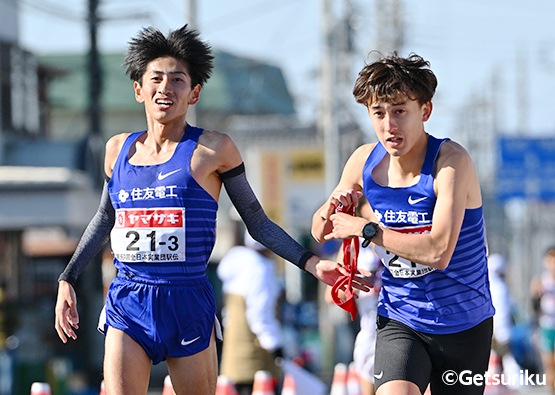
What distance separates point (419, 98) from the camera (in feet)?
13.6

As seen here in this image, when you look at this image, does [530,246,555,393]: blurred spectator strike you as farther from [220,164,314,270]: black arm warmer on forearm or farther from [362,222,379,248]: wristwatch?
[362,222,379,248]: wristwatch

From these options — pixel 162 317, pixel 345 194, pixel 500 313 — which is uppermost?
pixel 345 194

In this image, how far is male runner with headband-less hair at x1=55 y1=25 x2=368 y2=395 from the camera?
418cm

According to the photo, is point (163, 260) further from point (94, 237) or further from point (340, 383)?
point (340, 383)

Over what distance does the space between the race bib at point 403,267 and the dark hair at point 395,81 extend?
758 mm

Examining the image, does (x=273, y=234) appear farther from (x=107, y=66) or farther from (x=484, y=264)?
(x=107, y=66)

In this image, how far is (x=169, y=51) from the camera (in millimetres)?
4395

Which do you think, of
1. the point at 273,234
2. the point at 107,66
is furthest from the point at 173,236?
the point at 107,66

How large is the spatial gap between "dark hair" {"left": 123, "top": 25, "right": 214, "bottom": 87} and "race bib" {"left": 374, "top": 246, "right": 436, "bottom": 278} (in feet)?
4.36

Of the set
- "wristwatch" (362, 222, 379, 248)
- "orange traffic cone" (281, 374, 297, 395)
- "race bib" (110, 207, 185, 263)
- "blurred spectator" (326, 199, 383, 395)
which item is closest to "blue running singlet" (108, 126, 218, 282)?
"race bib" (110, 207, 185, 263)

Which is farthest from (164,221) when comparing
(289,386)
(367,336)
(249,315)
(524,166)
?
(524,166)

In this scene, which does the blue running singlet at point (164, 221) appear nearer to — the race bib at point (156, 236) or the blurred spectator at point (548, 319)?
the race bib at point (156, 236)

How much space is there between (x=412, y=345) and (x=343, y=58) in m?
18.3

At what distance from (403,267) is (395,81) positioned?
0.89 meters
